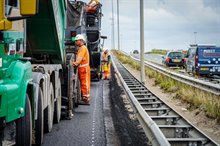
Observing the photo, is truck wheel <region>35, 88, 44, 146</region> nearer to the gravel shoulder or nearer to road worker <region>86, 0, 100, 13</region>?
the gravel shoulder

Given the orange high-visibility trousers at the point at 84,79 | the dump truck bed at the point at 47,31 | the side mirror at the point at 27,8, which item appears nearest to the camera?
the side mirror at the point at 27,8

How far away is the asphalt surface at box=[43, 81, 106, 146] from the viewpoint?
8.26 m

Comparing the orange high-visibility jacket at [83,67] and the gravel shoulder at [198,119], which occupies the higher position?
the orange high-visibility jacket at [83,67]

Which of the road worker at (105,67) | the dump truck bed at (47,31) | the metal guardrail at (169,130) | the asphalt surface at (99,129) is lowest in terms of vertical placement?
the asphalt surface at (99,129)

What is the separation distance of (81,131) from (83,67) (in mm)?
3308

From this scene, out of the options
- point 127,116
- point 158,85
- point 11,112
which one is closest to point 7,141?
point 11,112

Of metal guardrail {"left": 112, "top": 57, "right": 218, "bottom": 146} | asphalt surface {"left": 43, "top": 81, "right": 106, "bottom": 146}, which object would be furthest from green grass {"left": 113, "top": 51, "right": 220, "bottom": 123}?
asphalt surface {"left": 43, "top": 81, "right": 106, "bottom": 146}

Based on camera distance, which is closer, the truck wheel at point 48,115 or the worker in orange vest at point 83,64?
the truck wheel at point 48,115

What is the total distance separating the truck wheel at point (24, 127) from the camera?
652cm

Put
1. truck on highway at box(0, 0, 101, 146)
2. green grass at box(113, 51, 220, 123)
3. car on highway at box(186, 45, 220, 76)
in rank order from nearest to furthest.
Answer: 1. truck on highway at box(0, 0, 101, 146)
2. green grass at box(113, 51, 220, 123)
3. car on highway at box(186, 45, 220, 76)

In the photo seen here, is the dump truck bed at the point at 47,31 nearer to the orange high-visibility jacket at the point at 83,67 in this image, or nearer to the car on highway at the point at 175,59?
the orange high-visibility jacket at the point at 83,67

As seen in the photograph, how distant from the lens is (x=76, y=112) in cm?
1212

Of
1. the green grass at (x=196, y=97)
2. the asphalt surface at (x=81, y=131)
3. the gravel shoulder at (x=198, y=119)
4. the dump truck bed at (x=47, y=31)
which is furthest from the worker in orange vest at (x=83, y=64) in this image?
the green grass at (x=196, y=97)

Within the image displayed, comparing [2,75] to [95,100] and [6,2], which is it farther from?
[95,100]
